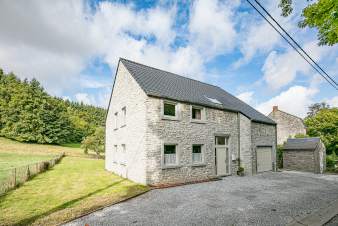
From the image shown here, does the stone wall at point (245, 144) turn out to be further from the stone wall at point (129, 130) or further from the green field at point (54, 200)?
the green field at point (54, 200)

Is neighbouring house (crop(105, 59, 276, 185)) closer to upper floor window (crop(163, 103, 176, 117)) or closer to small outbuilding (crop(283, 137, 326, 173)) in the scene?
upper floor window (crop(163, 103, 176, 117))

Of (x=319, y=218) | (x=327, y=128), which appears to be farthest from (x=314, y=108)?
(x=319, y=218)

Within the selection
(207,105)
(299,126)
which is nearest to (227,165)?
(207,105)

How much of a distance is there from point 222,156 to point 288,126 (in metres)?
20.9

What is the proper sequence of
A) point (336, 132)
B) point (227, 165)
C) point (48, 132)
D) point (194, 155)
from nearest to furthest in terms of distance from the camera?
point (194, 155), point (227, 165), point (336, 132), point (48, 132)

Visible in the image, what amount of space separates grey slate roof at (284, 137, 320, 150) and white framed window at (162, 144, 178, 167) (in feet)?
57.6

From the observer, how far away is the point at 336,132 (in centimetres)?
2945

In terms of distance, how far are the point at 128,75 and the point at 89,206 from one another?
31.0ft

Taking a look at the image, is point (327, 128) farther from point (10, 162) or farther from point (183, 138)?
point (10, 162)

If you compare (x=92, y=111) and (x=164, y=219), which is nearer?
(x=164, y=219)

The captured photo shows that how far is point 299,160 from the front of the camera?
2305cm

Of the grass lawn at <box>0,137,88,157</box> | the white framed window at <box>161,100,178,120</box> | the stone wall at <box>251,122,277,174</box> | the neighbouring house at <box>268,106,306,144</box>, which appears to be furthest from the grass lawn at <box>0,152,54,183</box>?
the neighbouring house at <box>268,106,306,144</box>

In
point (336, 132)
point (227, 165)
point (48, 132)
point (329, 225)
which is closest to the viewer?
point (329, 225)

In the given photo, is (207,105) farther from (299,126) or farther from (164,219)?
(299,126)
